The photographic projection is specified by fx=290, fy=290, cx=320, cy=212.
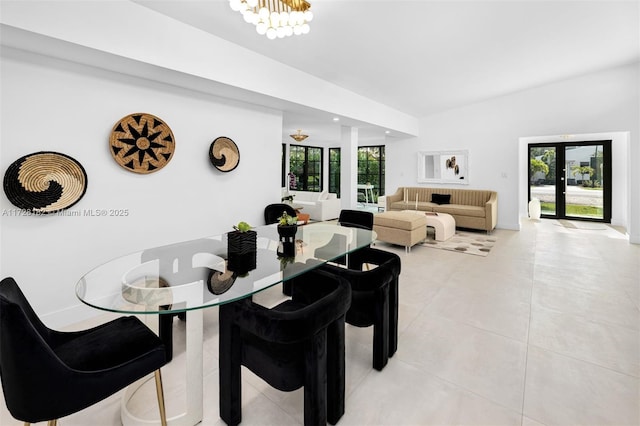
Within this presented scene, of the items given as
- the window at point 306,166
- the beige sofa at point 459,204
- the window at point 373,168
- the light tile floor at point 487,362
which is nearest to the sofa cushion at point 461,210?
the beige sofa at point 459,204

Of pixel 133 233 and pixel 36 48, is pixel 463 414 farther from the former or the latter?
pixel 36 48

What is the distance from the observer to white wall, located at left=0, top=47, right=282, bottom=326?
2.29 metres

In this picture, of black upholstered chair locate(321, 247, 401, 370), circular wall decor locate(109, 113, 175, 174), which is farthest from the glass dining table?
circular wall decor locate(109, 113, 175, 174)

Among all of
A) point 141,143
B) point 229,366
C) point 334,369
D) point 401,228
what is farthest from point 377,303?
point 401,228

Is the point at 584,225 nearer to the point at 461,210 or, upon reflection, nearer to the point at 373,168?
the point at 461,210

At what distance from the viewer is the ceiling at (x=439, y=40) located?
285 centimetres

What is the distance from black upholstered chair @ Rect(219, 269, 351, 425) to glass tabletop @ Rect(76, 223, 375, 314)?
153 millimetres

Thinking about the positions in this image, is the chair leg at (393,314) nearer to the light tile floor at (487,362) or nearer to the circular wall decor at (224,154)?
the light tile floor at (487,362)

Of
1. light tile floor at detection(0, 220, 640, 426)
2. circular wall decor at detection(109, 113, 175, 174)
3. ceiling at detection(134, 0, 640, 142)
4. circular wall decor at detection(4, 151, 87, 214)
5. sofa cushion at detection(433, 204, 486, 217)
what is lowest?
light tile floor at detection(0, 220, 640, 426)

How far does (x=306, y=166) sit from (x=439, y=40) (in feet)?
24.8

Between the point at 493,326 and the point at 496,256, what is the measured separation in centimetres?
238

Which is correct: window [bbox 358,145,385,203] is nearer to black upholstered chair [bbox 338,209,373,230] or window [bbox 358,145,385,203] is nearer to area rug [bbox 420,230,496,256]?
area rug [bbox 420,230,496,256]

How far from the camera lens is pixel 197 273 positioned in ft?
5.26

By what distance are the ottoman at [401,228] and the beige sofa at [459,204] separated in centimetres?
150
